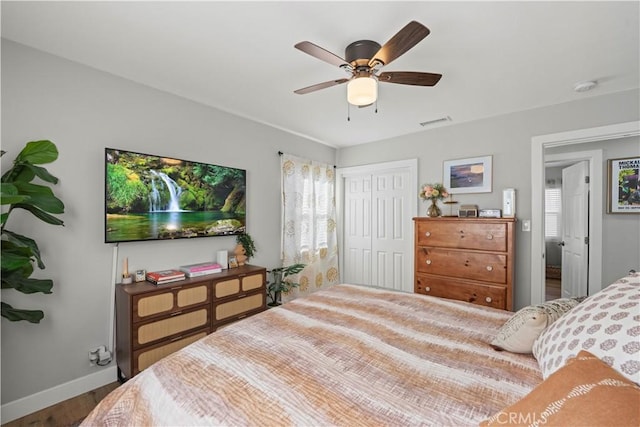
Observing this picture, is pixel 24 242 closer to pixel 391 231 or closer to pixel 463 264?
pixel 463 264

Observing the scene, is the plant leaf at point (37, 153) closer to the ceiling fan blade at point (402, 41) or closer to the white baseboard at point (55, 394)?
the white baseboard at point (55, 394)

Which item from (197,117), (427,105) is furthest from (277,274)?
(427,105)

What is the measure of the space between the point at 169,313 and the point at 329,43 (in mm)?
2360

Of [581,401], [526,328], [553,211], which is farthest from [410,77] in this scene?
[553,211]

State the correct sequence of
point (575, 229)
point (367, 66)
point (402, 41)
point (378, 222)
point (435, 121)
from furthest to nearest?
point (378, 222) → point (575, 229) → point (435, 121) → point (367, 66) → point (402, 41)

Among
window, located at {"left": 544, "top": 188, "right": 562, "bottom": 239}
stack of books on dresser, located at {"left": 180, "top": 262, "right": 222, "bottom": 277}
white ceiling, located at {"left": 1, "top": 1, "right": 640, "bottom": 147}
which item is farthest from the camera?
window, located at {"left": 544, "top": 188, "right": 562, "bottom": 239}

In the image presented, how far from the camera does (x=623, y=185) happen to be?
3.20 m

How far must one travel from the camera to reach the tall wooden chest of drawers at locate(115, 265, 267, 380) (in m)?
2.07

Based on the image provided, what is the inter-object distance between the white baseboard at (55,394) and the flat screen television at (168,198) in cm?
108

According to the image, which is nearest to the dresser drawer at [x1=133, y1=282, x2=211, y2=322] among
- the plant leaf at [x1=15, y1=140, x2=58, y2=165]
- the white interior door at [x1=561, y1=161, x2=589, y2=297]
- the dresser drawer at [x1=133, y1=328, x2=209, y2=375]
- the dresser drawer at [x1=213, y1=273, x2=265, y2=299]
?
the dresser drawer at [x1=213, y1=273, x2=265, y2=299]

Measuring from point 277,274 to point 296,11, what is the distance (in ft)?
9.08

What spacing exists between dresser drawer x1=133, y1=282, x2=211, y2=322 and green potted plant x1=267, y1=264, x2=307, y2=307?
106cm

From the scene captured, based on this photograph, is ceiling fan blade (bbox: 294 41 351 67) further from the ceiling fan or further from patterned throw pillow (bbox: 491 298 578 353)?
patterned throw pillow (bbox: 491 298 578 353)

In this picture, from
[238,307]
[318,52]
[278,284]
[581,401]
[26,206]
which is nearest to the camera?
[581,401]
